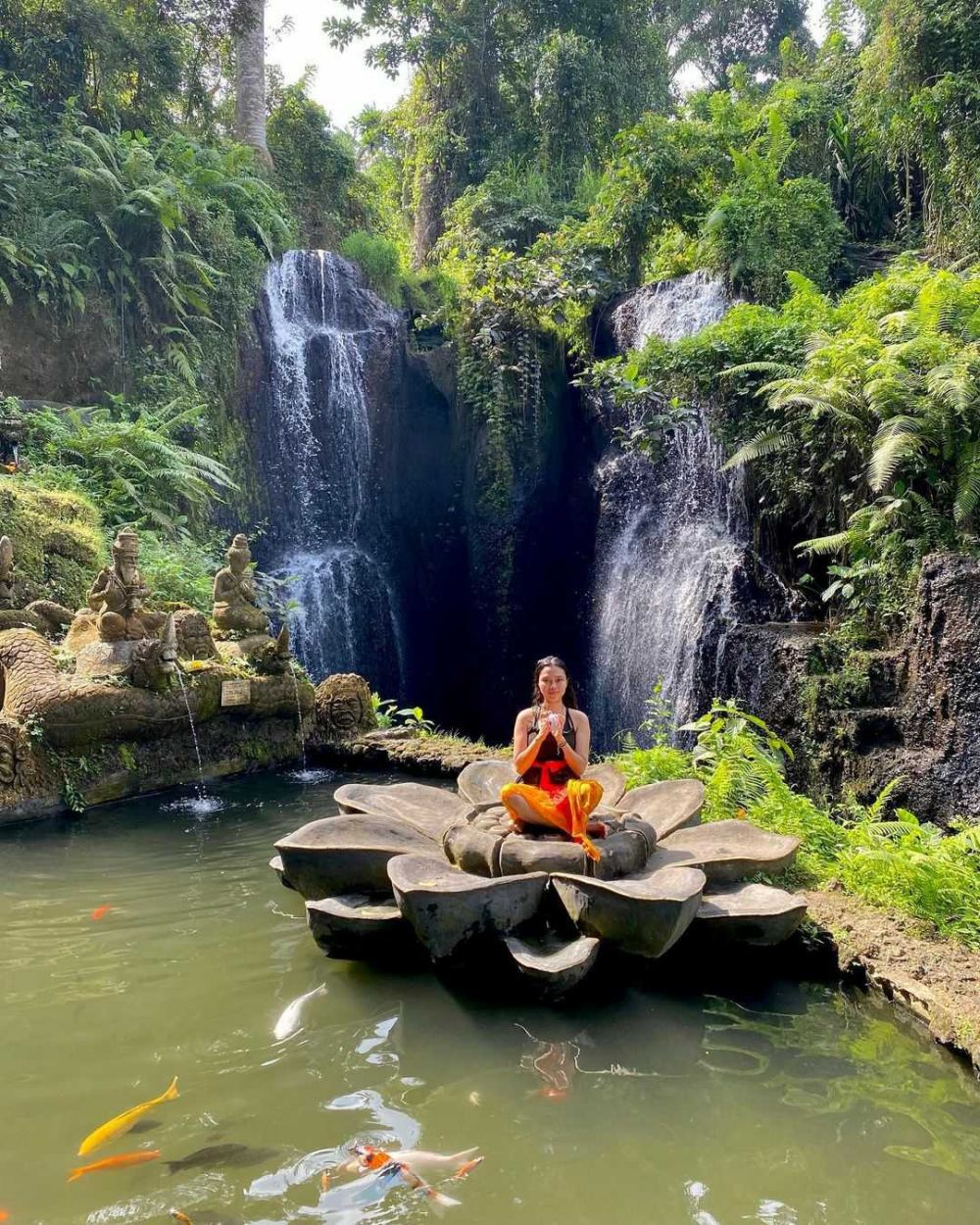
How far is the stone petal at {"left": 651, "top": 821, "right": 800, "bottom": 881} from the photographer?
11.5 ft

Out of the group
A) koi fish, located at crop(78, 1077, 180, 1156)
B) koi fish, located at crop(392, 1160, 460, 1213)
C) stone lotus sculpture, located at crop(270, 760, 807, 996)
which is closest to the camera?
koi fish, located at crop(392, 1160, 460, 1213)

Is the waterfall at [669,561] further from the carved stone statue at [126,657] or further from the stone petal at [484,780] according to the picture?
the carved stone statue at [126,657]

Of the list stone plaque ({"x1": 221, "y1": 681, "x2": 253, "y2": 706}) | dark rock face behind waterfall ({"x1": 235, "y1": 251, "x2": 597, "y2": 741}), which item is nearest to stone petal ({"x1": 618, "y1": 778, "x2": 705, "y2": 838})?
stone plaque ({"x1": 221, "y1": 681, "x2": 253, "y2": 706})

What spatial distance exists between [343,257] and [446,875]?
14208mm

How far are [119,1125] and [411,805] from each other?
1.92 meters

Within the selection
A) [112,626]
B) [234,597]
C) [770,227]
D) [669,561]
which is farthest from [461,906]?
[770,227]

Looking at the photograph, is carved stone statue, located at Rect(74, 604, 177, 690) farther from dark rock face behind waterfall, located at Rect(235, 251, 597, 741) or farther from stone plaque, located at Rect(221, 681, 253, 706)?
dark rock face behind waterfall, located at Rect(235, 251, 597, 741)

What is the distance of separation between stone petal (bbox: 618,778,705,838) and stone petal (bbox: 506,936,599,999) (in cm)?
95

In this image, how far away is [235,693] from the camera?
7.37 meters

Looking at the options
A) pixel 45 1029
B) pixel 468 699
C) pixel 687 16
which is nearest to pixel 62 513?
pixel 468 699

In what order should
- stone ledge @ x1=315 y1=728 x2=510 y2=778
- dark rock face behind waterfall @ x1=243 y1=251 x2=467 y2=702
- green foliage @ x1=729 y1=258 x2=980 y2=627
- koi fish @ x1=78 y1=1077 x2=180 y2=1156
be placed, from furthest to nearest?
dark rock face behind waterfall @ x1=243 y1=251 x2=467 y2=702 < stone ledge @ x1=315 y1=728 x2=510 y2=778 < green foliage @ x1=729 y1=258 x2=980 y2=627 < koi fish @ x1=78 y1=1077 x2=180 y2=1156

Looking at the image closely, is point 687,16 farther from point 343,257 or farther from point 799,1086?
point 799,1086

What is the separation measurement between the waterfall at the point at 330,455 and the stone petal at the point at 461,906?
9754mm

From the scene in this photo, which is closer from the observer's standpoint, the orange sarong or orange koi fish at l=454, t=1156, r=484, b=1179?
orange koi fish at l=454, t=1156, r=484, b=1179
